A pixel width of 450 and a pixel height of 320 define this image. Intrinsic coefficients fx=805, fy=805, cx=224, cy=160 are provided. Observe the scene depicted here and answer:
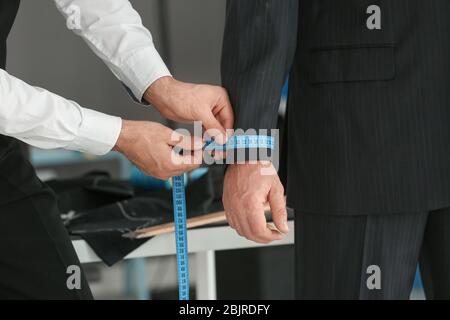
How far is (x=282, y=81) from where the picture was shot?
1307 millimetres

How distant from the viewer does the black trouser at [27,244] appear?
56.2 inches

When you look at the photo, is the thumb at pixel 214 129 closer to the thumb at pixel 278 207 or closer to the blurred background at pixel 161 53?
the thumb at pixel 278 207

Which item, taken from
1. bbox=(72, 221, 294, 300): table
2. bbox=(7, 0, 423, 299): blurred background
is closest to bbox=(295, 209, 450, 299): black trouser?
bbox=(72, 221, 294, 300): table

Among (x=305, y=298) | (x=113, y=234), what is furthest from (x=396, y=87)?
(x=113, y=234)

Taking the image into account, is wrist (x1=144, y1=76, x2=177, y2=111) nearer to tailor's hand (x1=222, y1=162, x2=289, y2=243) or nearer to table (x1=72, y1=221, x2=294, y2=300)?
tailor's hand (x1=222, y1=162, x2=289, y2=243)

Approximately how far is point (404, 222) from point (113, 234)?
0.91 m

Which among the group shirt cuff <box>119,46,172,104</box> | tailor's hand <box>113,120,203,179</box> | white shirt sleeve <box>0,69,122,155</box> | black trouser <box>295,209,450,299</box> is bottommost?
black trouser <box>295,209,450,299</box>

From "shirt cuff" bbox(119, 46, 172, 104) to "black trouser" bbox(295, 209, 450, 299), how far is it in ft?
1.21

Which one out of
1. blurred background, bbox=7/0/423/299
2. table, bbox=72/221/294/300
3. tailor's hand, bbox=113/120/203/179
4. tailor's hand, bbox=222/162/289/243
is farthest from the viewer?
blurred background, bbox=7/0/423/299

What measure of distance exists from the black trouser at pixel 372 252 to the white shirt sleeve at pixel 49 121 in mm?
376

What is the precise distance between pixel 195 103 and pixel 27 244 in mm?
394

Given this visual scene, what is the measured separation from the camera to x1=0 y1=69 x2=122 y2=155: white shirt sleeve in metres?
1.28

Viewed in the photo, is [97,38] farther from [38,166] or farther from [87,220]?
[38,166]

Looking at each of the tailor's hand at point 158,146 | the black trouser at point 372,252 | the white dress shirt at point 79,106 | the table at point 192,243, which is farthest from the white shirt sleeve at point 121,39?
the table at point 192,243
